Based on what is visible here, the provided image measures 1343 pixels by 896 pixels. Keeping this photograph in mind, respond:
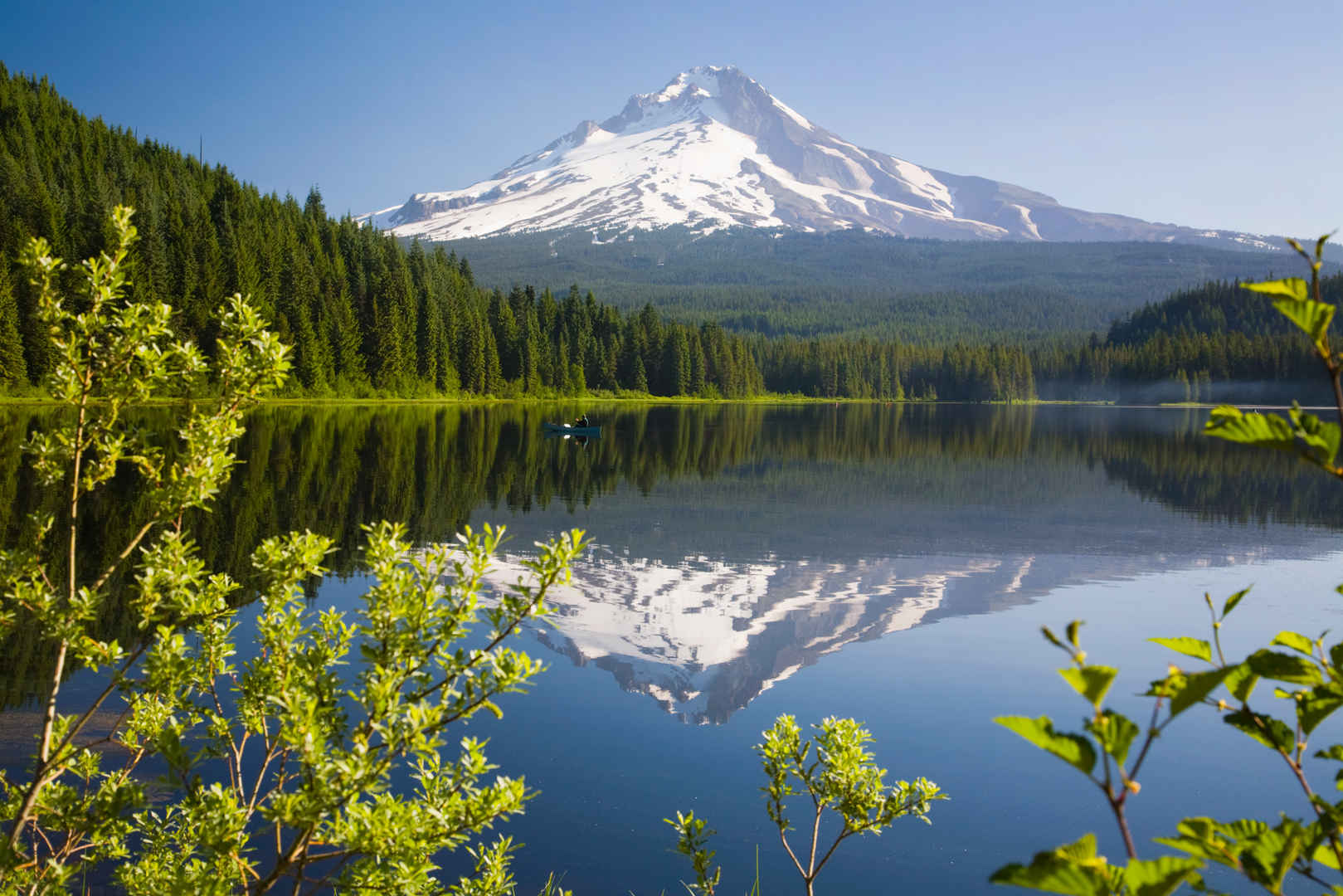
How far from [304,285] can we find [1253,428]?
97.2m

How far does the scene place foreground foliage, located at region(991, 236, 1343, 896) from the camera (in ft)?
3.86

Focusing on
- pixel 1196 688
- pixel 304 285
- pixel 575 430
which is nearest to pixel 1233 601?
pixel 1196 688

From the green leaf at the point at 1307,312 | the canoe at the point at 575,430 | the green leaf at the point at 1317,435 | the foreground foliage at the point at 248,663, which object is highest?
the green leaf at the point at 1307,312

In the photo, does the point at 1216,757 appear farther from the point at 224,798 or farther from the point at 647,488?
the point at 647,488

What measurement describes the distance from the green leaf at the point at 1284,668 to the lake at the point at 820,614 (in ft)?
18.3

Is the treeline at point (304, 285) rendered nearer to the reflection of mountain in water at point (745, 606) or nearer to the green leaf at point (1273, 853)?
the reflection of mountain in water at point (745, 606)

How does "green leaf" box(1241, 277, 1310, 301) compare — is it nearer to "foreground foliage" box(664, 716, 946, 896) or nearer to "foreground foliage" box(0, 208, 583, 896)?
"foreground foliage" box(0, 208, 583, 896)

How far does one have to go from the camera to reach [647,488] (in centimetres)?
2889

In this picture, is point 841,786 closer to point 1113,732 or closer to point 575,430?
point 1113,732

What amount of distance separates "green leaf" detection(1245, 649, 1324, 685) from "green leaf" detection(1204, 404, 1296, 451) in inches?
19.3

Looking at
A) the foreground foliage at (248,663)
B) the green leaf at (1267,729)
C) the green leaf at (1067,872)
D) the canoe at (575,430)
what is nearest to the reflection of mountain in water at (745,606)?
the foreground foliage at (248,663)

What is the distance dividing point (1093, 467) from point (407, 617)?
4034cm

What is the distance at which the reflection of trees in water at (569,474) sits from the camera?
1823 cm

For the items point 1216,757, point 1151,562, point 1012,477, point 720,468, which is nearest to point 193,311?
point 720,468
